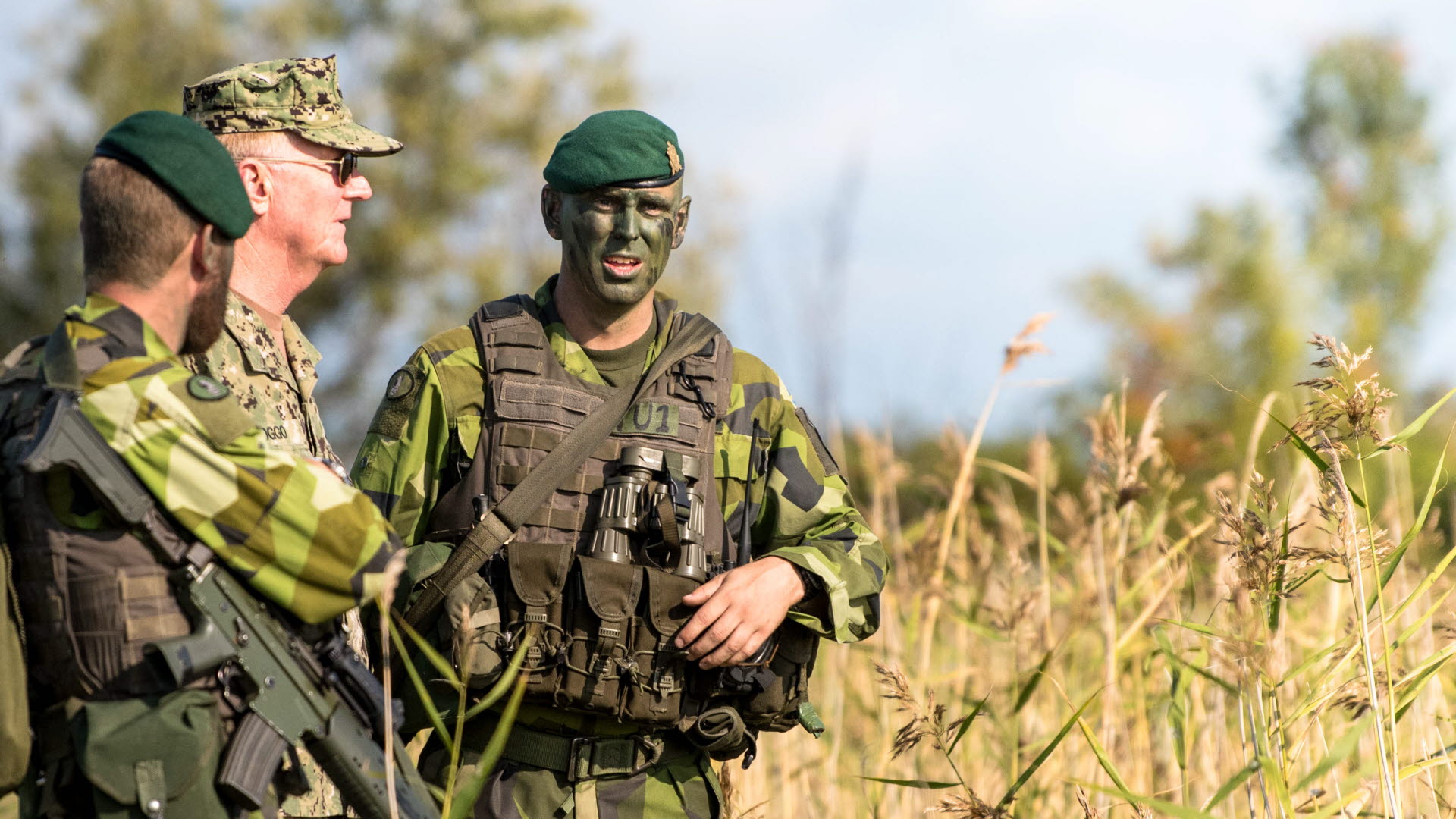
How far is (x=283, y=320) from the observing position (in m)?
2.80

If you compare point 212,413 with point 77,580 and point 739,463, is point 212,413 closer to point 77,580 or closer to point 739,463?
point 77,580

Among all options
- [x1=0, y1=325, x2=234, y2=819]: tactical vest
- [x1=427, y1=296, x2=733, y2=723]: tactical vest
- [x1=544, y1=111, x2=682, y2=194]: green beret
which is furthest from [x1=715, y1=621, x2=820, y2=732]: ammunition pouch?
[x1=0, y1=325, x2=234, y2=819]: tactical vest

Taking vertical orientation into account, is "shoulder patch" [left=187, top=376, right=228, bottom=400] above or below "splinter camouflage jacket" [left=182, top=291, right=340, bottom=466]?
below

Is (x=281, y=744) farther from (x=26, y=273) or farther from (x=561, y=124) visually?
(x=561, y=124)

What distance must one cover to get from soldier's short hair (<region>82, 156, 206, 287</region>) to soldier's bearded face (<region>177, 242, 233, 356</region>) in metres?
0.07

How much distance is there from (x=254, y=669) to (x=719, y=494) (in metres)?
1.23

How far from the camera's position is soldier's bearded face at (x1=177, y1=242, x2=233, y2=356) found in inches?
79.5

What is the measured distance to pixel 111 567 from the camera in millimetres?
1885

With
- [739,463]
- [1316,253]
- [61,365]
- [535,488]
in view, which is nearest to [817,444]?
[739,463]

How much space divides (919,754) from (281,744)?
2.28 m

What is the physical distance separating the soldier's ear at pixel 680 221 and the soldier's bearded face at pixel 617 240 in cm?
7

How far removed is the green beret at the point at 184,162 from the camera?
195 centimetres

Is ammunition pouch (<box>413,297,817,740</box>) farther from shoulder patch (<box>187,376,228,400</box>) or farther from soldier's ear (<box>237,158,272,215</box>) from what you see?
shoulder patch (<box>187,376,228,400</box>)

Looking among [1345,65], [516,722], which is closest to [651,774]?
[516,722]
